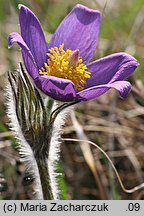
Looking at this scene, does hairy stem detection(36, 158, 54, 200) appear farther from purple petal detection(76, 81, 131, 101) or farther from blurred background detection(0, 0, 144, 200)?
blurred background detection(0, 0, 144, 200)

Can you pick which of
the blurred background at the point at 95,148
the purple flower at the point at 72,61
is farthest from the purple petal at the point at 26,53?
the blurred background at the point at 95,148

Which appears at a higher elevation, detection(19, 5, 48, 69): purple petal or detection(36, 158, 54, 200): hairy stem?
detection(19, 5, 48, 69): purple petal

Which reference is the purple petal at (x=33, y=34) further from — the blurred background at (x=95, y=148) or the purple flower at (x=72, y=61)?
the blurred background at (x=95, y=148)

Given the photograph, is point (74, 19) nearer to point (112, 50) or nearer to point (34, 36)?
point (34, 36)

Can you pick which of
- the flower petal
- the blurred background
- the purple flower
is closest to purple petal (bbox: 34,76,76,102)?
the purple flower

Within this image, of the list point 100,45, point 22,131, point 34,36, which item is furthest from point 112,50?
point 22,131

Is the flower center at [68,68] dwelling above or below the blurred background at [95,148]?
above
